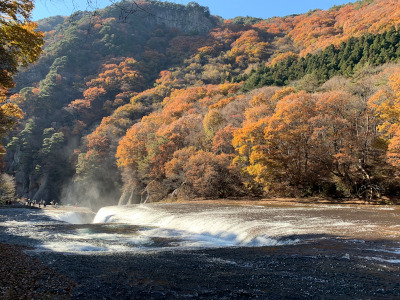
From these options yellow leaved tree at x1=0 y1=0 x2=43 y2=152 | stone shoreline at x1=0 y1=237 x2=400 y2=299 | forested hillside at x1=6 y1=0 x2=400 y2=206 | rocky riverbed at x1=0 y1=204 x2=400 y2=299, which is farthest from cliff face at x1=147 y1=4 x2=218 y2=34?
stone shoreline at x1=0 y1=237 x2=400 y2=299

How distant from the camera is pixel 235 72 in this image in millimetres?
90812

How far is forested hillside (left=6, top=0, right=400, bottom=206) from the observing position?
99.9 ft

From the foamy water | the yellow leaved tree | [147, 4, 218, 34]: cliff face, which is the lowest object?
the foamy water

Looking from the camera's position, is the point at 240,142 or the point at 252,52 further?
the point at 252,52

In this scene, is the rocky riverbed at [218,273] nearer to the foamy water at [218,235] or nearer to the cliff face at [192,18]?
the foamy water at [218,235]

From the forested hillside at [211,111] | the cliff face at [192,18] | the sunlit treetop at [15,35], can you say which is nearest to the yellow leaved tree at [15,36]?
the sunlit treetop at [15,35]

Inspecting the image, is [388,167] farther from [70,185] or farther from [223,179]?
[70,185]

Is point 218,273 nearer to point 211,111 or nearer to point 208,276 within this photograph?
point 208,276

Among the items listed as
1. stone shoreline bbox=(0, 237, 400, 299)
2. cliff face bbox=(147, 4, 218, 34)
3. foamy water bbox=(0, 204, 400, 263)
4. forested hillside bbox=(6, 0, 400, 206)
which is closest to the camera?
stone shoreline bbox=(0, 237, 400, 299)

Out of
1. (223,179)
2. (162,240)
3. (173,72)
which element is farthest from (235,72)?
(162,240)

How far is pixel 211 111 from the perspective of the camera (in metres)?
45.4

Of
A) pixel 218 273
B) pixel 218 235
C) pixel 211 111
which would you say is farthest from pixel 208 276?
pixel 211 111

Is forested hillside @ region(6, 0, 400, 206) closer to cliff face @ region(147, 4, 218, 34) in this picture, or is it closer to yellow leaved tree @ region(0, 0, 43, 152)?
cliff face @ region(147, 4, 218, 34)

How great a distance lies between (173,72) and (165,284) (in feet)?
316
